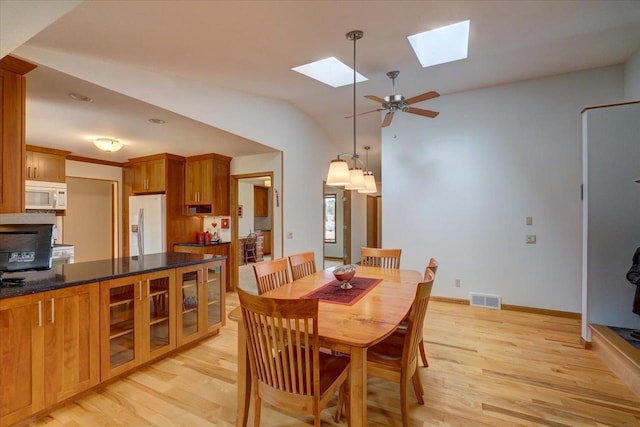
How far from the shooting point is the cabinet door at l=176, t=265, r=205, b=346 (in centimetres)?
273

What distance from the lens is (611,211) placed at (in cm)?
280

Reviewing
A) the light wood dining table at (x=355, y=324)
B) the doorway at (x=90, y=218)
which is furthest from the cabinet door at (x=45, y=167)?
the light wood dining table at (x=355, y=324)

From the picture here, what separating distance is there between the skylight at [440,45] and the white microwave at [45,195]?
5.20 meters

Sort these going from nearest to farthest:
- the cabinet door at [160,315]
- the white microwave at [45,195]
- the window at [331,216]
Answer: the cabinet door at [160,315], the white microwave at [45,195], the window at [331,216]

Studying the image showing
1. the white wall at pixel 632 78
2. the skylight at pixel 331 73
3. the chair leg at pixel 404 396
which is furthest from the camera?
the skylight at pixel 331 73

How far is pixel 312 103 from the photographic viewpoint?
15.2 feet

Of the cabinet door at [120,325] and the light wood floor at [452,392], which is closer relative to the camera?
the light wood floor at [452,392]

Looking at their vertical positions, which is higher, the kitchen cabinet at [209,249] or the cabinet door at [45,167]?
the cabinet door at [45,167]

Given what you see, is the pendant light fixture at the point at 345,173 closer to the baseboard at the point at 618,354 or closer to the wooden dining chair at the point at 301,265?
the wooden dining chair at the point at 301,265

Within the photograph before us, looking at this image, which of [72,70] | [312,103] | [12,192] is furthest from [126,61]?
[312,103]

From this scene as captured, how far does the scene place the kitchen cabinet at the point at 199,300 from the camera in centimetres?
276

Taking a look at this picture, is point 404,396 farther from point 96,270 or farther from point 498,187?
point 498,187

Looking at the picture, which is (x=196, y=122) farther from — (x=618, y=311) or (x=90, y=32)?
(x=618, y=311)

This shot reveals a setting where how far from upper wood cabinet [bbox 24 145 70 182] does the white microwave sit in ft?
0.33
